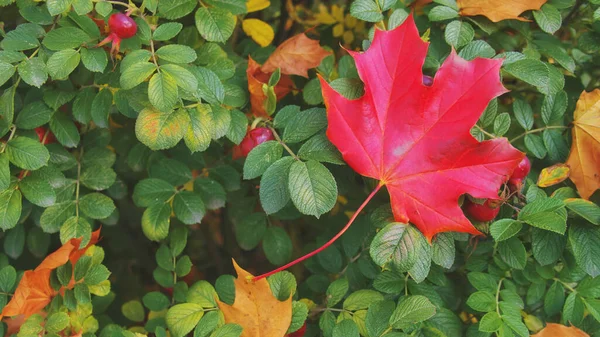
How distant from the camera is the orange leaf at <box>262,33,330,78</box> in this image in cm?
102

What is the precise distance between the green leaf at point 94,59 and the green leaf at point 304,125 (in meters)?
0.27

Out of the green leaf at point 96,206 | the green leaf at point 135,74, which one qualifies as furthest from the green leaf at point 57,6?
the green leaf at point 96,206

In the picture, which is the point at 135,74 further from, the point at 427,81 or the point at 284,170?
the point at 427,81

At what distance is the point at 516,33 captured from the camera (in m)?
1.03

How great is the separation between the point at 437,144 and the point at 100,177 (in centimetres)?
56

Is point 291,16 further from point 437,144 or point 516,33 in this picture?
point 437,144

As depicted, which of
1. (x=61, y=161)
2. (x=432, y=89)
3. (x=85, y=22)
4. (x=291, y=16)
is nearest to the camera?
(x=432, y=89)

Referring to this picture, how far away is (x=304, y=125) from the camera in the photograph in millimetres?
848

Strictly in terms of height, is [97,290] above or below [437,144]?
below

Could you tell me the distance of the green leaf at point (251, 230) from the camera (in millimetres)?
1071

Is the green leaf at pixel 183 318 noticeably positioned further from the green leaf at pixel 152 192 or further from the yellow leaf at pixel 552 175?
the yellow leaf at pixel 552 175

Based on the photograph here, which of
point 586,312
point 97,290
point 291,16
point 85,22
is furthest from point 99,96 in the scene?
point 586,312

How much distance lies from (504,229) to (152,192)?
548 millimetres

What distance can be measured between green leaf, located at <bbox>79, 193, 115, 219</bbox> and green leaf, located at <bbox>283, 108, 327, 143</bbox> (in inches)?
12.9
